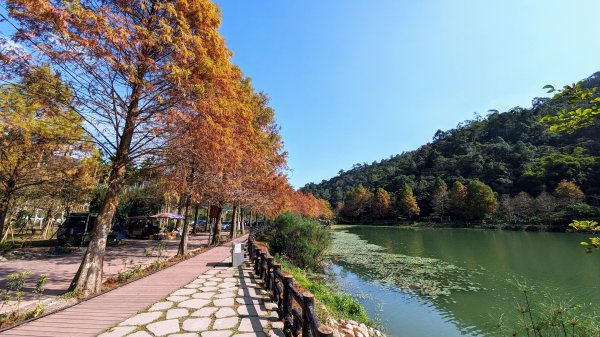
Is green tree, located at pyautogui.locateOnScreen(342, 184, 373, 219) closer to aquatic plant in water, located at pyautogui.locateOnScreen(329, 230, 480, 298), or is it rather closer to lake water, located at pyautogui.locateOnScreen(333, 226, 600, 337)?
aquatic plant in water, located at pyautogui.locateOnScreen(329, 230, 480, 298)

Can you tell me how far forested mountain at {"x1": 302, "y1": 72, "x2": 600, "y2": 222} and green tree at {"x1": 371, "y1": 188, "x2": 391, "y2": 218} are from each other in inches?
194

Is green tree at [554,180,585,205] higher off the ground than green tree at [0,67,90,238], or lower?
higher

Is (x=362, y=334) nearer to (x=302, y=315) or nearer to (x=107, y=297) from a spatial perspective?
(x=302, y=315)

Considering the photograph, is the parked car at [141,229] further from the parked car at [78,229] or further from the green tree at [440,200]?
the green tree at [440,200]

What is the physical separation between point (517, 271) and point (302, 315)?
50.9 feet

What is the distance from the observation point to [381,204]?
73250 mm

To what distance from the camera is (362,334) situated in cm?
607

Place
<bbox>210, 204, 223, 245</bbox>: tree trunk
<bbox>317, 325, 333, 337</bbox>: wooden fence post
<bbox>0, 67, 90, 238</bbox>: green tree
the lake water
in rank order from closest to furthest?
<bbox>317, 325, 333, 337</bbox>: wooden fence post, <bbox>0, 67, 90, 238</bbox>: green tree, the lake water, <bbox>210, 204, 223, 245</bbox>: tree trunk

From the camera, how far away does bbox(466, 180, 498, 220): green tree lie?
5184cm

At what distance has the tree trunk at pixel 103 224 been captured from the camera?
617cm

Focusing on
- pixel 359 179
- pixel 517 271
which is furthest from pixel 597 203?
pixel 359 179

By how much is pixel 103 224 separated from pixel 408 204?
67717mm

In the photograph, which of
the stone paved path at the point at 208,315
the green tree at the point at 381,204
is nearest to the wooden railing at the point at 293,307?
the stone paved path at the point at 208,315

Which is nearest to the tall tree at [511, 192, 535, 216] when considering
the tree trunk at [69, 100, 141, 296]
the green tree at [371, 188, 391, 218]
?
the green tree at [371, 188, 391, 218]
